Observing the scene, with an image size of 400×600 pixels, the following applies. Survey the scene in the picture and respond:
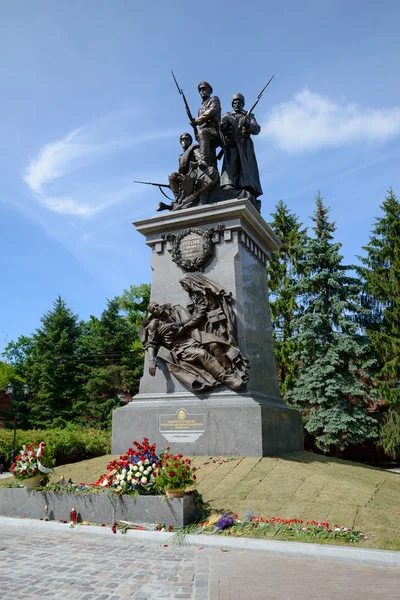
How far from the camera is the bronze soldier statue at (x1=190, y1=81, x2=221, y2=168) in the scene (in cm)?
1345

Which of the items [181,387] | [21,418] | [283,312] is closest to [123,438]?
[181,387]

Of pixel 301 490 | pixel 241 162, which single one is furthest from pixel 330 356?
pixel 301 490

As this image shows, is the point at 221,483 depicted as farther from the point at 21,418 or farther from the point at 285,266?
the point at 21,418

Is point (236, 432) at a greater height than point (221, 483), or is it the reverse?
point (236, 432)

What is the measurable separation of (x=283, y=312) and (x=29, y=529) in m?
22.5

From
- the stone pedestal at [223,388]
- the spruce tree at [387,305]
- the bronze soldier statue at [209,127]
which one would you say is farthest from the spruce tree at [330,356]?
the bronze soldier statue at [209,127]

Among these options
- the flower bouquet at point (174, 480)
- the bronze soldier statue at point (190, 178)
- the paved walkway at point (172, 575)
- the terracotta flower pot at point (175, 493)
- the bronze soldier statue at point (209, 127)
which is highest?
the bronze soldier statue at point (209, 127)

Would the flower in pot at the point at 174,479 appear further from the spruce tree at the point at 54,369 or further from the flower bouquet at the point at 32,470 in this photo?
the spruce tree at the point at 54,369

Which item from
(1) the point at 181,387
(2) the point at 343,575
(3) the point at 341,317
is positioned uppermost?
(3) the point at 341,317

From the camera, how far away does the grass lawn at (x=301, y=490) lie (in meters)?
6.68

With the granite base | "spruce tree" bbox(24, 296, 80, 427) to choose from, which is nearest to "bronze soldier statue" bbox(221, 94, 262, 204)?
the granite base

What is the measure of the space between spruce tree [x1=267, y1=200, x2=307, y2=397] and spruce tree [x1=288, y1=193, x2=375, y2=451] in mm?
939

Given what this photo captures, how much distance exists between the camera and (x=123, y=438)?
1112 centimetres

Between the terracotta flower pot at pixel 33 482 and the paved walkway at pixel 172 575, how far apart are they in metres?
1.68
